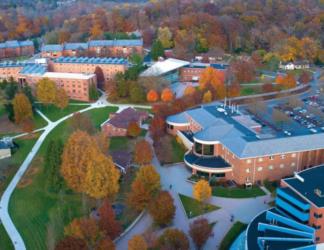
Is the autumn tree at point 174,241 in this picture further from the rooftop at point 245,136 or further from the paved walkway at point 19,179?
the rooftop at point 245,136

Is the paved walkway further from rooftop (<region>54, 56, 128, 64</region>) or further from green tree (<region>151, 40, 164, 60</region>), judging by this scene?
green tree (<region>151, 40, 164, 60</region>)

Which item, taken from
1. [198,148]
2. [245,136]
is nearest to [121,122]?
[198,148]

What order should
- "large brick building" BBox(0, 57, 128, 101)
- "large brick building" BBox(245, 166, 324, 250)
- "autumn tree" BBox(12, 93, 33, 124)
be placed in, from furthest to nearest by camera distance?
"large brick building" BBox(0, 57, 128, 101) → "autumn tree" BBox(12, 93, 33, 124) → "large brick building" BBox(245, 166, 324, 250)

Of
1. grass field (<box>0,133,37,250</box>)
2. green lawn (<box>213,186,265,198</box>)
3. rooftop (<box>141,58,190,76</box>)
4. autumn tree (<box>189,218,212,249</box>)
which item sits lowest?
green lawn (<box>213,186,265,198</box>)

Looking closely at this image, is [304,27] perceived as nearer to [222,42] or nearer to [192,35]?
[222,42]

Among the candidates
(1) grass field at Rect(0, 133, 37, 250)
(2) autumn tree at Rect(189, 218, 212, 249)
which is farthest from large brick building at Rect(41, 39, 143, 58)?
(2) autumn tree at Rect(189, 218, 212, 249)

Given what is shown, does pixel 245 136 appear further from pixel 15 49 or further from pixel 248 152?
pixel 15 49

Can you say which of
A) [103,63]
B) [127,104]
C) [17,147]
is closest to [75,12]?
[103,63]

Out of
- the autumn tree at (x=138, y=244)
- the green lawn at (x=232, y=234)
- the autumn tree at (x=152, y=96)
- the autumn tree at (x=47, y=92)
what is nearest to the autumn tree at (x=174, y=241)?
the autumn tree at (x=138, y=244)
